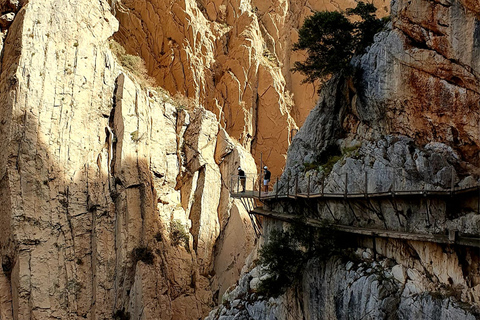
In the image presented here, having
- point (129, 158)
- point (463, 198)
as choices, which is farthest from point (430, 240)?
point (129, 158)

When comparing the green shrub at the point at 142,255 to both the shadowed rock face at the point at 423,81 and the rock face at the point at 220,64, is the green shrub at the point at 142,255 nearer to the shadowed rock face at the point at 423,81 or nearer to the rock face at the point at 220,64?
the rock face at the point at 220,64

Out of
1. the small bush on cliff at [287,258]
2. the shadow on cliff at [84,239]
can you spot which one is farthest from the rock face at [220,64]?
the small bush on cliff at [287,258]

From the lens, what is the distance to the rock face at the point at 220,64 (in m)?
39.2

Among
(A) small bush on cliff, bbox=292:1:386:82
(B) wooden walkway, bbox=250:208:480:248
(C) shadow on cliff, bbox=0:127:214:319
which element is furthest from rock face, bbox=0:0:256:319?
(A) small bush on cliff, bbox=292:1:386:82

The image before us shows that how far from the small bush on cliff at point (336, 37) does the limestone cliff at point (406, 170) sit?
1195 millimetres

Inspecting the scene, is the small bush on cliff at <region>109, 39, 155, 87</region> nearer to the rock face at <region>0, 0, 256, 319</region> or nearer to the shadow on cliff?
the rock face at <region>0, 0, 256, 319</region>

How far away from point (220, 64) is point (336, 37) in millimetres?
18771

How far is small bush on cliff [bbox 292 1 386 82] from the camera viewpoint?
22.5 meters

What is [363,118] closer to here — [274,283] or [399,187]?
[399,187]

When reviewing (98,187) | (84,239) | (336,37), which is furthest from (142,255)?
(336,37)

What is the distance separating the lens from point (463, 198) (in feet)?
53.5

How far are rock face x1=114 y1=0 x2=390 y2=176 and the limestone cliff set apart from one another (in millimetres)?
17786

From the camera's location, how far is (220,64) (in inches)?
1606

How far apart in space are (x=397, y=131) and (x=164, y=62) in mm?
24355
